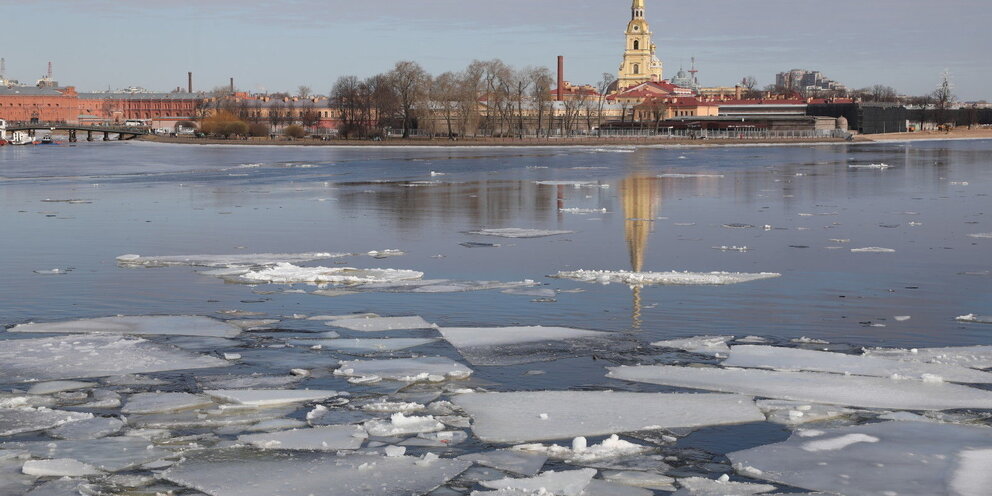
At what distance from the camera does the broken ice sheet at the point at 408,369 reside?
778cm

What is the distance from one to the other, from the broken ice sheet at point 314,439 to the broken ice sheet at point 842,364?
297 centimetres

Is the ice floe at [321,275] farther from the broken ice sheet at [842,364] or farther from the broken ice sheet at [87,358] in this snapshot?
the broken ice sheet at [842,364]

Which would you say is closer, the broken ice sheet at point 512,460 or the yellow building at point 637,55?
the broken ice sheet at point 512,460

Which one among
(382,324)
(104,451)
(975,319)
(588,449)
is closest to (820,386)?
(588,449)

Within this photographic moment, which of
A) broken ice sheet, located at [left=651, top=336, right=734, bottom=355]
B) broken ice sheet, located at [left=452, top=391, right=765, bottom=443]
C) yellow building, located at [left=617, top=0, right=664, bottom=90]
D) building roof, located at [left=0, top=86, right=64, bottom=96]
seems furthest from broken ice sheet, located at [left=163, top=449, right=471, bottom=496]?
building roof, located at [left=0, top=86, right=64, bottom=96]

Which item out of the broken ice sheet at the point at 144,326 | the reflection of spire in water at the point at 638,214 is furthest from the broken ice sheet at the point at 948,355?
the broken ice sheet at the point at 144,326

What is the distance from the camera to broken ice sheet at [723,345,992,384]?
7.68m

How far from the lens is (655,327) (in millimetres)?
9570

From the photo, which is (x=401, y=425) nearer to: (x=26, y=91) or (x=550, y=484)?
(x=550, y=484)

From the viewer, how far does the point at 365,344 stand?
8891 mm

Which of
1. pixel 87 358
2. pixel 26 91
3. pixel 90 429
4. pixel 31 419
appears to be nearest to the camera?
pixel 90 429

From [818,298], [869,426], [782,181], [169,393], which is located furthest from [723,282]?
[782,181]

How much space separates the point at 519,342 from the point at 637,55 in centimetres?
15477

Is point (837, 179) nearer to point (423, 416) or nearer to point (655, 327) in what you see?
point (655, 327)
